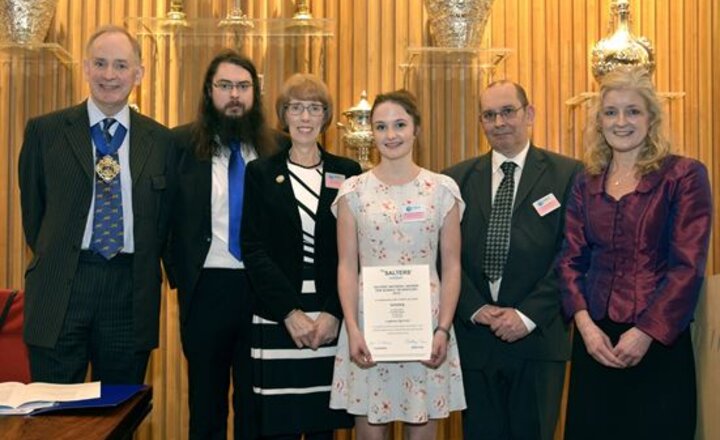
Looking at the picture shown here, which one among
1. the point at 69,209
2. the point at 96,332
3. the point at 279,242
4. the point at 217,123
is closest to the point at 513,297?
the point at 279,242

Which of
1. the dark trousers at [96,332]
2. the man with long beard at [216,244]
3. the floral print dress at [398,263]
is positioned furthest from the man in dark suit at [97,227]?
the floral print dress at [398,263]

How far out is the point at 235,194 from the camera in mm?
3523

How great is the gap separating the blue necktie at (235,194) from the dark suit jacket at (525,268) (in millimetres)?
852

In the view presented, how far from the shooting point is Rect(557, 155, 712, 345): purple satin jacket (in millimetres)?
2863

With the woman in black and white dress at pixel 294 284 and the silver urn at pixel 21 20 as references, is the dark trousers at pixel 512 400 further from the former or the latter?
the silver urn at pixel 21 20

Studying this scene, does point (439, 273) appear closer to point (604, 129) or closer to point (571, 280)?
point (571, 280)

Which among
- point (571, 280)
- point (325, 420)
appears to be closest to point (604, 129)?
point (571, 280)

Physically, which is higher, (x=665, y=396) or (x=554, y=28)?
(x=554, y=28)

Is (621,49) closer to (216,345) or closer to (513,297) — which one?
(513,297)

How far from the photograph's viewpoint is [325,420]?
3.33m

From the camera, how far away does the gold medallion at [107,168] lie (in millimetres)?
3373

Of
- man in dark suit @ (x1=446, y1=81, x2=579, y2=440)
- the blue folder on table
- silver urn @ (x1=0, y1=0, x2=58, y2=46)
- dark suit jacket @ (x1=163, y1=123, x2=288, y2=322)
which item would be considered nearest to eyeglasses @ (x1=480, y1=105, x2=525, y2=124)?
man in dark suit @ (x1=446, y1=81, x2=579, y2=440)

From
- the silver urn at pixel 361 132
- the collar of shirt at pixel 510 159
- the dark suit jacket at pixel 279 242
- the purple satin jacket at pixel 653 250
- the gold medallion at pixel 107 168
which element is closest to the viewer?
the purple satin jacket at pixel 653 250

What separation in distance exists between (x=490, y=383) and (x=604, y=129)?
1.03 meters
